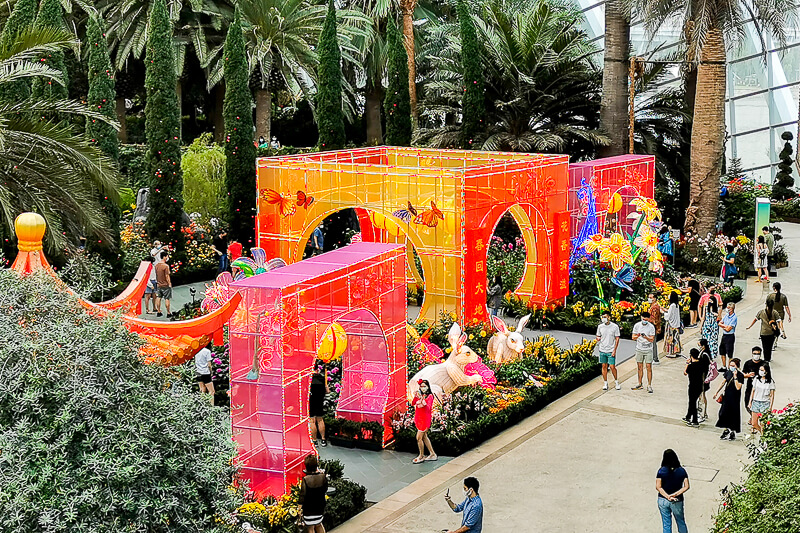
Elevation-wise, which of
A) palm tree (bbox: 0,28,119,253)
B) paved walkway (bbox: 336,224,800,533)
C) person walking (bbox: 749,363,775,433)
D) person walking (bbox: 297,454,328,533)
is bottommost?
paved walkway (bbox: 336,224,800,533)

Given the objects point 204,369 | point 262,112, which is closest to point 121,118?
point 262,112

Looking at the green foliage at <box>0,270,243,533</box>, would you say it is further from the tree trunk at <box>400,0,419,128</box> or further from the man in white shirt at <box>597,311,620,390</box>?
the tree trunk at <box>400,0,419,128</box>

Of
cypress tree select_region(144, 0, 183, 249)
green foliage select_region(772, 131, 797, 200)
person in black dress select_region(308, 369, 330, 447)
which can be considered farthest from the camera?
green foliage select_region(772, 131, 797, 200)

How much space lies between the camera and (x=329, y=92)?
2895 cm

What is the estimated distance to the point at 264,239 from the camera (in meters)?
24.4

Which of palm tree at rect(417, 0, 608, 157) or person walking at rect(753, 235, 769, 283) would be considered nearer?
person walking at rect(753, 235, 769, 283)

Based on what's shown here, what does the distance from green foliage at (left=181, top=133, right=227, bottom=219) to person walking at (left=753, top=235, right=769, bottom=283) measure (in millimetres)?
13503

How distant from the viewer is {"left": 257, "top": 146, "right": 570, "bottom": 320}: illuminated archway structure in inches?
846

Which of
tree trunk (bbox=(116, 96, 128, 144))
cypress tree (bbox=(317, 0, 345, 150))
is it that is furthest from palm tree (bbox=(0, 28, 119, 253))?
tree trunk (bbox=(116, 96, 128, 144))

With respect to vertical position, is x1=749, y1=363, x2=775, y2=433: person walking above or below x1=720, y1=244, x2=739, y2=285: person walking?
below

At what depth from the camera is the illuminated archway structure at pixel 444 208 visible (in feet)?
70.5

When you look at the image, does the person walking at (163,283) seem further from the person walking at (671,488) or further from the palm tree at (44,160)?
the person walking at (671,488)

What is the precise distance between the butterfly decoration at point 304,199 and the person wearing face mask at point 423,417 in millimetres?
8713

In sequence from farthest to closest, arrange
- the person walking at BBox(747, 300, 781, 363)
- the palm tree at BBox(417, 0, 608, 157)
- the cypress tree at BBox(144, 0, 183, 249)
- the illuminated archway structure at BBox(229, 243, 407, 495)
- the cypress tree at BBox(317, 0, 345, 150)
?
the palm tree at BBox(417, 0, 608, 157)
the cypress tree at BBox(317, 0, 345, 150)
the cypress tree at BBox(144, 0, 183, 249)
the person walking at BBox(747, 300, 781, 363)
the illuminated archway structure at BBox(229, 243, 407, 495)
